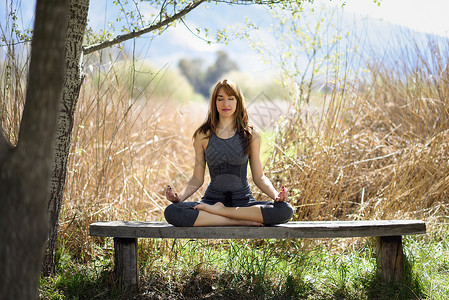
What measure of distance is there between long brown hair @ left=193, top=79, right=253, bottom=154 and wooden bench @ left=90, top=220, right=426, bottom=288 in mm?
593

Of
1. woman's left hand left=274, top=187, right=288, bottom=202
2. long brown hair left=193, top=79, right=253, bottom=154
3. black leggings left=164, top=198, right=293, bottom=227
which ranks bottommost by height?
black leggings left=164, top=198, right=293, bottom=227

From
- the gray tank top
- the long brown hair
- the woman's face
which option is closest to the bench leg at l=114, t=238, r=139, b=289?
the gray tank top

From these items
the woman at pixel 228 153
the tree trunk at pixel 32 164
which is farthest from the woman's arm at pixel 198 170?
the tree trunk at pixel 32 164

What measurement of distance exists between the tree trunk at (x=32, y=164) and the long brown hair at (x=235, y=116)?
4.87 ft

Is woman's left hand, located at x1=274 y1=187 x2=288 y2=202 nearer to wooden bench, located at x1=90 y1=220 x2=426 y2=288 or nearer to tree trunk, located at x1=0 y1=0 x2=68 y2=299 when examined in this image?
wooden bench, located at x1=90 y1=220 x2=426 y2=288

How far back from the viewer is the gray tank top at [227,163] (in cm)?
313

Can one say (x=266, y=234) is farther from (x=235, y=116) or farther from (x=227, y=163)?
(x=235, y=116)

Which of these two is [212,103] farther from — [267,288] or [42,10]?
[42,10]

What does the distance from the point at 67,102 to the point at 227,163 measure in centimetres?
103

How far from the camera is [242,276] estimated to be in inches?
123

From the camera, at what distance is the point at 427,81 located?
4.91m

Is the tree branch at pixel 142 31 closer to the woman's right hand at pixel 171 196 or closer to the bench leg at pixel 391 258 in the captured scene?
the woman's right hand at pixel 171 196

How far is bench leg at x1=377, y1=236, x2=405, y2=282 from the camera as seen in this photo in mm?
3021

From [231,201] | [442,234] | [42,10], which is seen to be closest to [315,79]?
[442,234]
